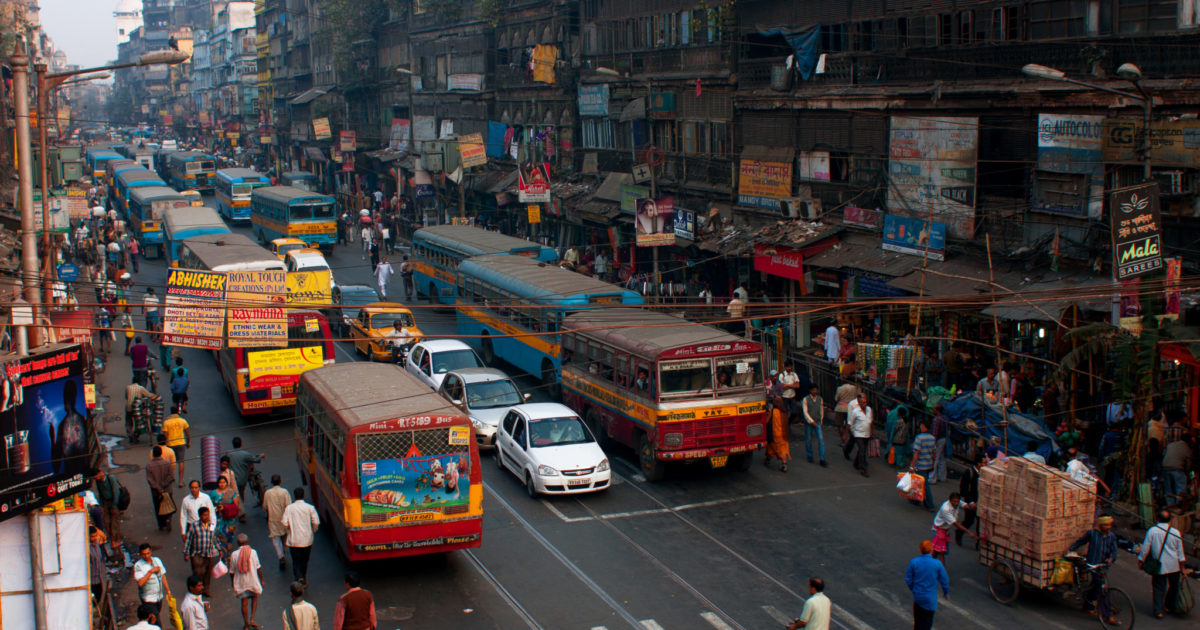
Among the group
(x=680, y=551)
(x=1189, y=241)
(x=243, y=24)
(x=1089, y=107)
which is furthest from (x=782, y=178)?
(x=243, y=24)

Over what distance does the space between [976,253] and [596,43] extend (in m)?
23.0

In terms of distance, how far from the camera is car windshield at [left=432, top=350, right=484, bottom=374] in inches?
967

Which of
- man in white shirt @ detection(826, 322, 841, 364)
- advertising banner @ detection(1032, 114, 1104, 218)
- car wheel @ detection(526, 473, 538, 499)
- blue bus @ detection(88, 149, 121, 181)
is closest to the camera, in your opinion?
car wheel @ detection(526, 473, 538, 499)

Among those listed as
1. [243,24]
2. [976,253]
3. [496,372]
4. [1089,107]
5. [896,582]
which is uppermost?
[243,24]

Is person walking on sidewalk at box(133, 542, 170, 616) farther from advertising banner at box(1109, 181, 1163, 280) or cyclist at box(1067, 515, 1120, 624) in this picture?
advertising banner at box(1109, 181, 1163, 280)

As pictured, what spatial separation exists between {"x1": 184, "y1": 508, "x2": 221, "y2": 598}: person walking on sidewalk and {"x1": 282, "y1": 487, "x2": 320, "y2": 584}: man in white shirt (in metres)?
1.06

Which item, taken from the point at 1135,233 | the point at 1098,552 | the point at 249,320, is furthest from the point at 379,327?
Result: the point at 1098,552

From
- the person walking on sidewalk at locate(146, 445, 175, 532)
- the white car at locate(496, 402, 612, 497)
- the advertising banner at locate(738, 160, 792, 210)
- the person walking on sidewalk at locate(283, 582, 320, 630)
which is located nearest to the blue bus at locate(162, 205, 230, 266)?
the advertising banner at locate(738, 160, 792, 210)

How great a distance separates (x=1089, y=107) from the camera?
21.2 m

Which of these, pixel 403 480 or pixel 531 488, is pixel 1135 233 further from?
pixel 403 480

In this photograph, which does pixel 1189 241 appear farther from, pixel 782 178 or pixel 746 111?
pixel 746 111

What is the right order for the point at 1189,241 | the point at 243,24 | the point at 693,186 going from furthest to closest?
1. the point at 243,24
2. the point at 693,186
3. the point at 1189,241

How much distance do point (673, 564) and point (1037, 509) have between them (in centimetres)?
508

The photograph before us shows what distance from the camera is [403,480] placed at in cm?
1460
